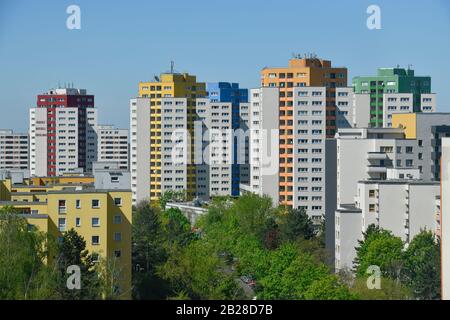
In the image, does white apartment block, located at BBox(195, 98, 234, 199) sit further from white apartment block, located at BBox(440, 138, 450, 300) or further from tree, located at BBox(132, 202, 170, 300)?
white apartment block, located at BBox(440, 138, 450, 300)

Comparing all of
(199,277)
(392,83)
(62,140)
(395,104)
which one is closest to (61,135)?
(62,140)

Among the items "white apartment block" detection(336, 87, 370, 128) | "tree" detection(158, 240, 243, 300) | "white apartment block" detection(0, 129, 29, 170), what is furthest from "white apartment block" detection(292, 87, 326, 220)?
"white apartment block" detection(0, 129, 29, 170)

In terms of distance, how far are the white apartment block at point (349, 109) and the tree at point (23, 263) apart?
86.5 ft

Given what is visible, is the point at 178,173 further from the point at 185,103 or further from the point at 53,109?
the point at 53,109

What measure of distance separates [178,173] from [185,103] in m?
3.27

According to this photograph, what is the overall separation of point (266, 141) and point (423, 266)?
921 inches

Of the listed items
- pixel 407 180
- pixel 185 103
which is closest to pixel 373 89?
pixel 185 103

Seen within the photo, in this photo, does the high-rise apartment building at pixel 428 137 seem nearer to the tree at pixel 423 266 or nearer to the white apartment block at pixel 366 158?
the white apartment block at pixel 366 158

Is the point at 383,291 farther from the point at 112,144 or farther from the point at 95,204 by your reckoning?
the point at 112,144

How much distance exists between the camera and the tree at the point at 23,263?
19.9 metres

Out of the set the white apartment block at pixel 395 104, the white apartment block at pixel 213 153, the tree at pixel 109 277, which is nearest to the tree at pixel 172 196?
the white apartment block at pixel 213 153

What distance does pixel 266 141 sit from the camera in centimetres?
4925

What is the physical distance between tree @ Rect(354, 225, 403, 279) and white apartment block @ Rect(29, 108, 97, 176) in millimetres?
39138

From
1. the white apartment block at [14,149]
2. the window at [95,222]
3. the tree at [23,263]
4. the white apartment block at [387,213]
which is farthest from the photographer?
the white apartment block at [14,149]
